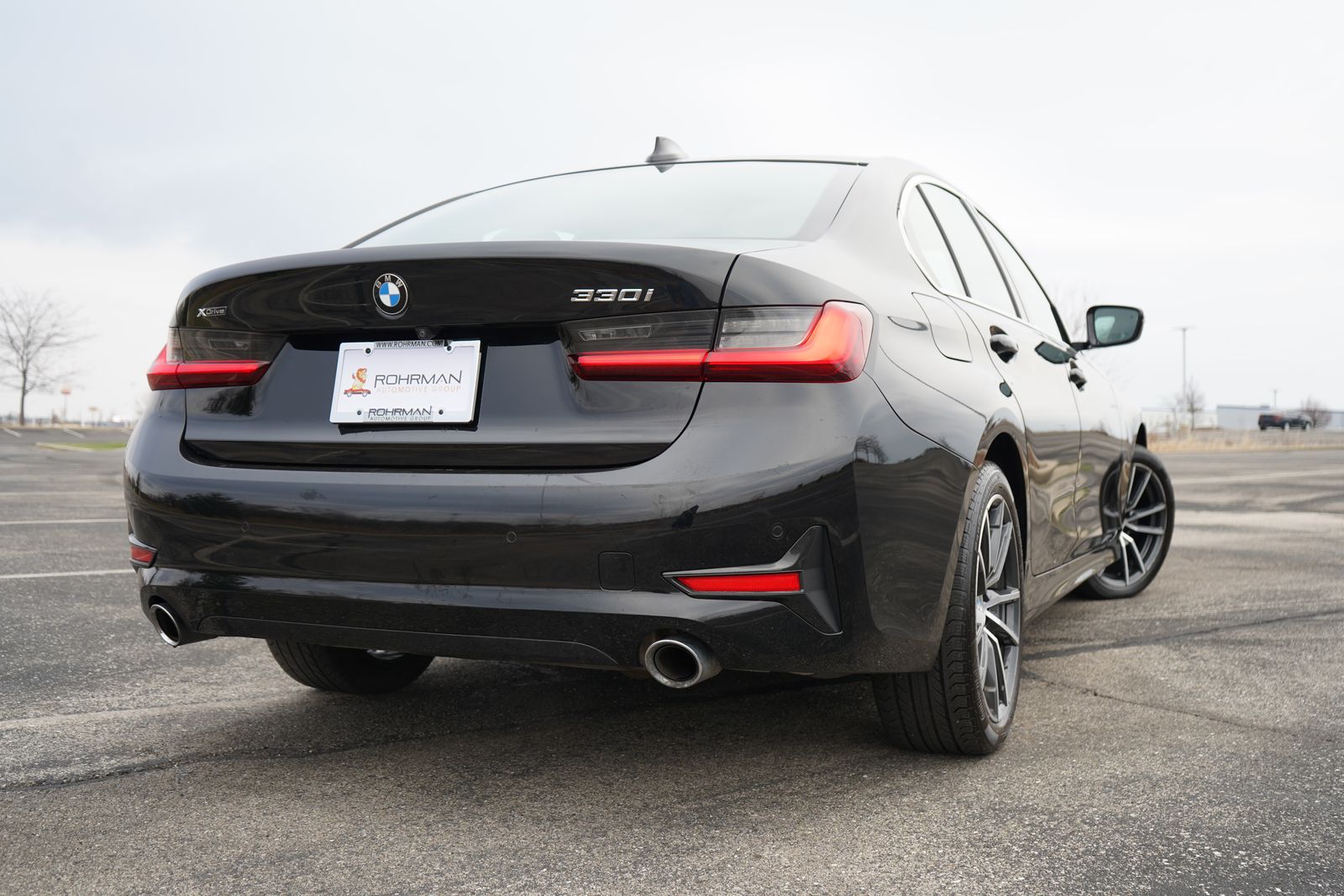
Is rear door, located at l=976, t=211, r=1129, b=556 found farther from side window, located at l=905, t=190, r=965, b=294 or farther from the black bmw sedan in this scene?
the black bmw sedan

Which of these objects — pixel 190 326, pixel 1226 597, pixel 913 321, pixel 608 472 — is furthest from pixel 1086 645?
pixel 190 326

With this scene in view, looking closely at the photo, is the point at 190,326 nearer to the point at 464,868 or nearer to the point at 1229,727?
the point at 464,868

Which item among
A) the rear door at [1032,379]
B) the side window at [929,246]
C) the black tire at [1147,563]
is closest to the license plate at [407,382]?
the side window at [929,246]

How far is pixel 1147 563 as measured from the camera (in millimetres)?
5742

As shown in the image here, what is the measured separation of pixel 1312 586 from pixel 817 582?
464 cm

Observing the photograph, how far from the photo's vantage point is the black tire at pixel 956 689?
8.86ft

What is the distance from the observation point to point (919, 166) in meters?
3.54

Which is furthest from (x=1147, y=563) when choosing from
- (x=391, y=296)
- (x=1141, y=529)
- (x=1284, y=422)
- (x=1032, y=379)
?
(x=1284, y=422)

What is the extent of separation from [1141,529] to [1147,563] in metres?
0.17

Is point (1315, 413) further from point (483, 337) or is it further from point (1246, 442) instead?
point (483, 337)

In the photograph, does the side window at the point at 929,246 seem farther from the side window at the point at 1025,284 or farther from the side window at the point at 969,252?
the side window at the point at 1025,284

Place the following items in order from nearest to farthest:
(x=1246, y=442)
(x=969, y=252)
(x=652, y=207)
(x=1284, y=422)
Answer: (x=652, y=207)
(x=969, y=252)
(x=1246, y=442)
(x=1284, y=422)

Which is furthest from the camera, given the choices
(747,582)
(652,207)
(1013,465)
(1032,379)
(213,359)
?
(1032,379)

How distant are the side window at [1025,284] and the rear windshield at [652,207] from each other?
1197mm
